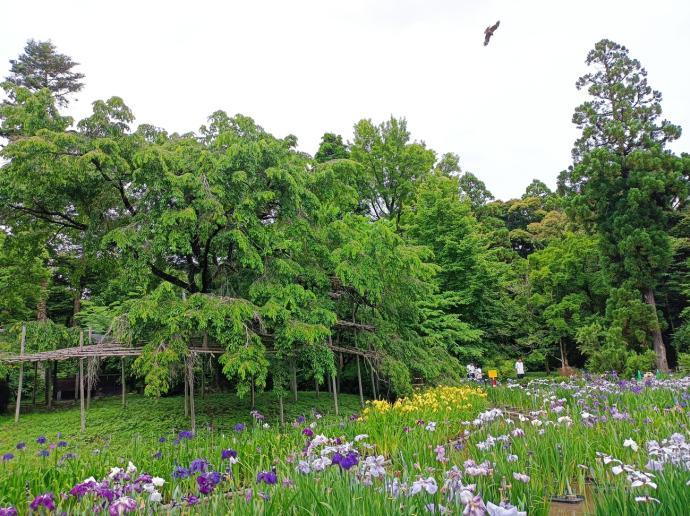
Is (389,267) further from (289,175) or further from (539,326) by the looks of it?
(539,326)

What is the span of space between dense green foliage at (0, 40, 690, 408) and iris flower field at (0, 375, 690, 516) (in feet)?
9.45

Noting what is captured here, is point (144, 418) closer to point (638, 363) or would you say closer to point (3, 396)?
point (3, 396)

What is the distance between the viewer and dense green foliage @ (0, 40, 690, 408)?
329 inches

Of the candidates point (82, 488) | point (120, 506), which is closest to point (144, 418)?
point (82, 488)

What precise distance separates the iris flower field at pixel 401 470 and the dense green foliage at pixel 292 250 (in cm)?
288

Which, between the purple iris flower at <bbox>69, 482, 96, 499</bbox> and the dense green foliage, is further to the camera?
the dense green foliage

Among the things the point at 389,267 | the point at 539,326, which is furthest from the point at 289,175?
the point at 539,326

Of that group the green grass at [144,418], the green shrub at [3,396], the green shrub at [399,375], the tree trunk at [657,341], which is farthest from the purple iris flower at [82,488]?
the tree trunk at [657,341]

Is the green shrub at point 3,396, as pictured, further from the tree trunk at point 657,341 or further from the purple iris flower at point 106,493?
the tree trunk at point 657,341

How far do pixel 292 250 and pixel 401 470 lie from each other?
274 inches

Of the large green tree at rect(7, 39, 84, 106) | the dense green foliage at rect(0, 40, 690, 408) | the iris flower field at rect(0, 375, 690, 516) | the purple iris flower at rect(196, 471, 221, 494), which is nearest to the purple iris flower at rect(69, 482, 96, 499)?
the iris flower field at rect(0, 375, 690, 516)

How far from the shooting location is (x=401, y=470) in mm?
3746

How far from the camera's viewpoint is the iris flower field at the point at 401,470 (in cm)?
237

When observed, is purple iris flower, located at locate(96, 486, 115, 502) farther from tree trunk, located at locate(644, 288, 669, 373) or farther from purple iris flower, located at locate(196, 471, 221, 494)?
tree trunk, located at locate(644, 288, 669, 373)
